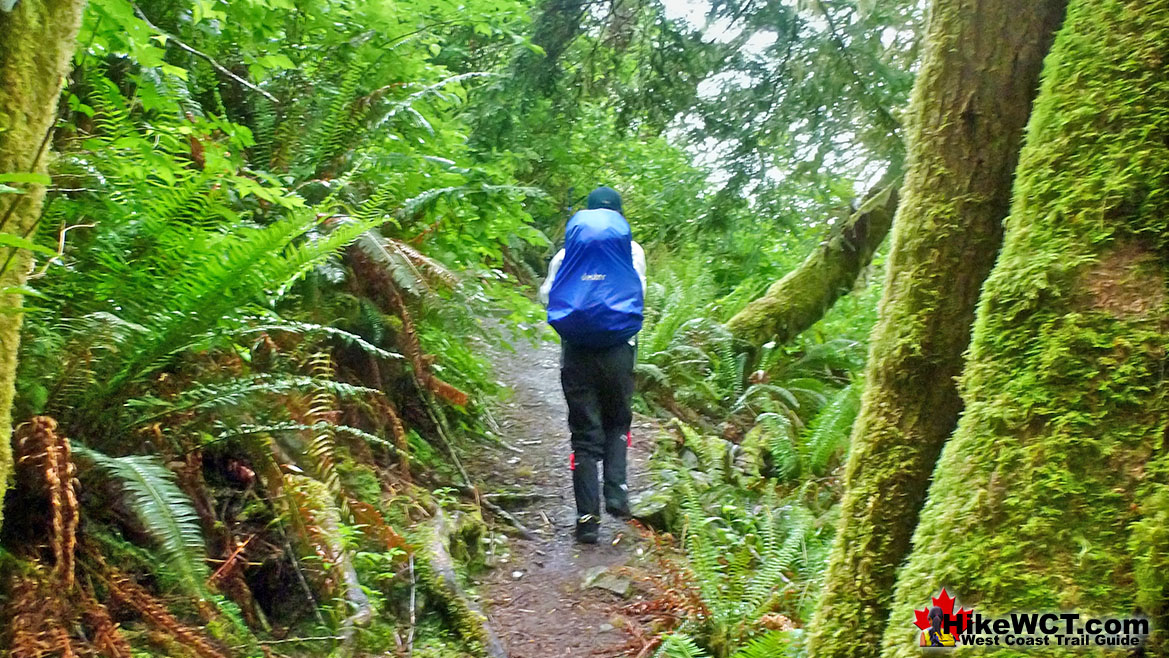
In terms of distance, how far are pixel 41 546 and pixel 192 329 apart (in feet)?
2.88

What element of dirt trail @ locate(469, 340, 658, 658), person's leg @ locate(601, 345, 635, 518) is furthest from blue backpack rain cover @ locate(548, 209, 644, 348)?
dirt trail @ locate(469, 340, 658, 658)

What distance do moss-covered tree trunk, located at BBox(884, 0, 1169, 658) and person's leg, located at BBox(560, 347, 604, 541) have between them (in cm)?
298

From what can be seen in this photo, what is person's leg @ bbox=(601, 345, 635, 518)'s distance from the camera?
15.4ft

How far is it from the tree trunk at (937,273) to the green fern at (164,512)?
75.9 inches

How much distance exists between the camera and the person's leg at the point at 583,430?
183 inches

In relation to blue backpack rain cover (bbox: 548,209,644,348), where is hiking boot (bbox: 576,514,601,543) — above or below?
below

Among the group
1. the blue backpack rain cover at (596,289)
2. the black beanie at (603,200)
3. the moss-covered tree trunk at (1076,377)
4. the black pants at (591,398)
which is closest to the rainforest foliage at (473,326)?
the moss-covered tree trunk at (1076,377)

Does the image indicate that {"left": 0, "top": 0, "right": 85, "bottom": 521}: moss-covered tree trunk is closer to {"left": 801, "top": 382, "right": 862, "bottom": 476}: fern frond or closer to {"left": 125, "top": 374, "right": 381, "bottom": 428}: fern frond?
{"left": 125, "top": 374, "right": 381, "bottom": 428}: fern frond

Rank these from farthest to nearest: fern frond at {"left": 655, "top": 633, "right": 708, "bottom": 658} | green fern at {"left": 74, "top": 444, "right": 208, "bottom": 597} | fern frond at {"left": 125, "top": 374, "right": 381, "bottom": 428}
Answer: fern frond at {"left": 655, "top": 633, "right": 708, "bottom": 658} → fern frond at {"left": 125, "top": 374, "right": 381, "bottom": 428} → green fern at {"left": 74, "top": 444, "right": 208, "bottom": 597}

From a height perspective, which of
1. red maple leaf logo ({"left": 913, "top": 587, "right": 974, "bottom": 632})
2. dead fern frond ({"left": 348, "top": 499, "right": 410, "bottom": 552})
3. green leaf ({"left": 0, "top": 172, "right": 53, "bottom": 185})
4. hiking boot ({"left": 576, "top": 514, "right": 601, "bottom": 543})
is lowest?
hiking boot ({"left": 576, "top": 514, "right": 601, "bottom": 543})

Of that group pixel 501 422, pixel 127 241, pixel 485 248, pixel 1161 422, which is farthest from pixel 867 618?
pixel 501 422

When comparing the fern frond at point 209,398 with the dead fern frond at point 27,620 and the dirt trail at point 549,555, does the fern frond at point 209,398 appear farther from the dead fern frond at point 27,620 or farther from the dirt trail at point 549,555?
the dirt trail at point 549,555

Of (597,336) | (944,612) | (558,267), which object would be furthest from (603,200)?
(944,612)

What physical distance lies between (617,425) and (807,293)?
15.7ft
